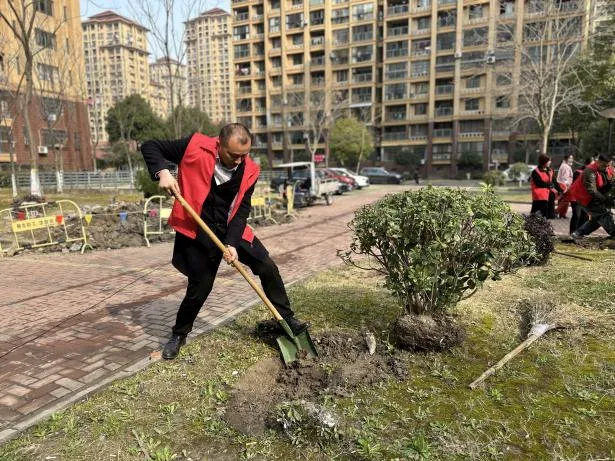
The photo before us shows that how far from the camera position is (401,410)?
106 inches

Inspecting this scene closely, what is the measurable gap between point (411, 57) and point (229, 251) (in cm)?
5139

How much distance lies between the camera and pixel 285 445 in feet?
8.00

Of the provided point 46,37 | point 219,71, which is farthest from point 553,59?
point 219,71

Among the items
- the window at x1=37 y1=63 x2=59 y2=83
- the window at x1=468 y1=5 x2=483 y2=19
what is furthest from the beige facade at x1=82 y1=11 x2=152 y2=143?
the window at x1=468 y1=5 x2=483 y2=19

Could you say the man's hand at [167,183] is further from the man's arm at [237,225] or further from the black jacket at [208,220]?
the man's arm at [237,225]

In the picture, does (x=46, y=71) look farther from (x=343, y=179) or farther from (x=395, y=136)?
(x=395, y=136)

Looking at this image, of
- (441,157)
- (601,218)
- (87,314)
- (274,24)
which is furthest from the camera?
(274,24)

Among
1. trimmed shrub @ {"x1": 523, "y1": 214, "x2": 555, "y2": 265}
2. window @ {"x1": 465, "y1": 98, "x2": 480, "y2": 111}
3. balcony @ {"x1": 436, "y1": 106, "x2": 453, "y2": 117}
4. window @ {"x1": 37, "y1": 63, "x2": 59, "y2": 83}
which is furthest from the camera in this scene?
balcony @ {"x1": 436, "y1": 106, "x2": 453, "y2": 117}

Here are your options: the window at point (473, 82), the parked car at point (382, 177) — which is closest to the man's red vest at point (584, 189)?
the parked car at point (382, 177)

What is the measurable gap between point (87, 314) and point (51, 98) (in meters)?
33.4

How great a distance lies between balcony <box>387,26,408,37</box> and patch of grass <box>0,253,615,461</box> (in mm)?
51613

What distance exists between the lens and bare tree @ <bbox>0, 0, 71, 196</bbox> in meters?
14.6

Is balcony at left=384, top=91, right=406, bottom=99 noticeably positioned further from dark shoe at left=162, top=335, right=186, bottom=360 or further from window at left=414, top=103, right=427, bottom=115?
dark shoe at left=162, top=335, right=186, bottom=360

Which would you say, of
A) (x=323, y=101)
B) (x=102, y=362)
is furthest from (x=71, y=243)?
(x=323, y=101)
